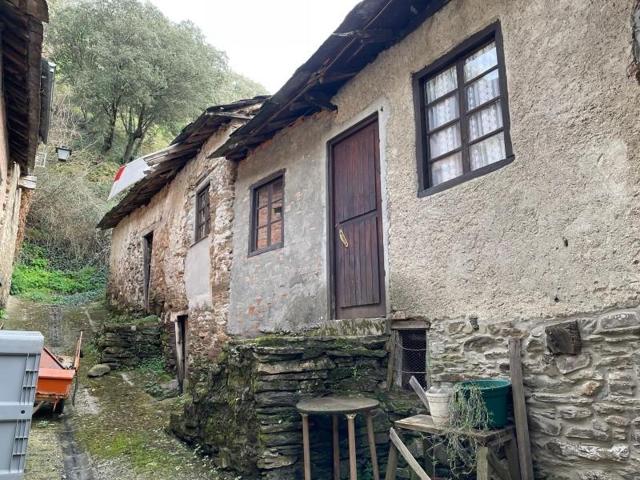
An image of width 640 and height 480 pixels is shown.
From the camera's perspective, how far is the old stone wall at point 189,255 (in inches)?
341

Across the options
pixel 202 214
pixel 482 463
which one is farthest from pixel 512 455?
pixel 202 214

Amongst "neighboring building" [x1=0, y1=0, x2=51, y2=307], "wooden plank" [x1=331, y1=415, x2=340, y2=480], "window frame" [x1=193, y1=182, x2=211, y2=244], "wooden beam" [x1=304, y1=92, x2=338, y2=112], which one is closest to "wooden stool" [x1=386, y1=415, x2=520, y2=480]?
"wooden plank" [x1=331, y1=415, x2=340, y2=480]

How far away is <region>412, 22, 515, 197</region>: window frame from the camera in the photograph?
13.4ft

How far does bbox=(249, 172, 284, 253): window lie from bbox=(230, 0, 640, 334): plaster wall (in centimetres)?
225

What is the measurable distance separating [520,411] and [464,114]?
266cm

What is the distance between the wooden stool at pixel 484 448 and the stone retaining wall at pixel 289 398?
73 cm

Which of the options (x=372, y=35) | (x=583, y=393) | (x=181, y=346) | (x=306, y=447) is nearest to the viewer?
(x=583, y=393)

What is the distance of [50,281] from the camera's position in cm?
1758

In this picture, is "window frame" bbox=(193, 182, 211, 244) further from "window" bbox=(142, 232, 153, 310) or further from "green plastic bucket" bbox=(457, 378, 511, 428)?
"green plastic bucket" bbox=(457, 378, 511, 428)

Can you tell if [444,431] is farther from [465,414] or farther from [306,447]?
[306,447]

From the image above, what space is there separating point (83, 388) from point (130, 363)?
167cm

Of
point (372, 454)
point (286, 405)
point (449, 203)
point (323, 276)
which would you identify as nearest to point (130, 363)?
point (323, 276)

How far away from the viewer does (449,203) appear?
4.45 metres

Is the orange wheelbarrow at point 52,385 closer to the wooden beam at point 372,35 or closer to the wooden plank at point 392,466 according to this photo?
the wooden plank at point 392,466
